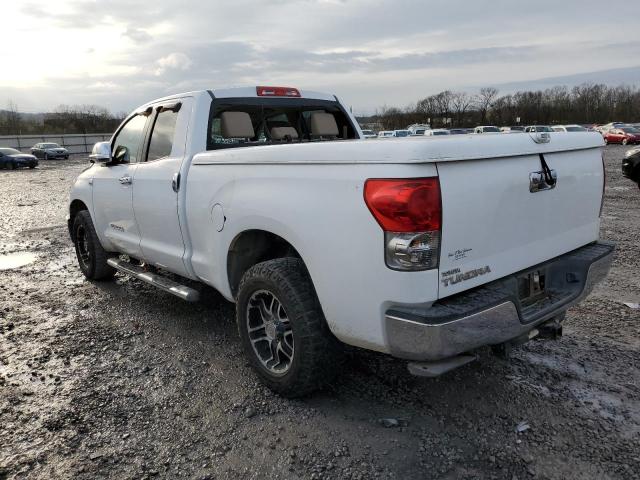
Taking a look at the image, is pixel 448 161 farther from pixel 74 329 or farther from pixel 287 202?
pixel 74 329

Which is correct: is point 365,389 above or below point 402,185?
below

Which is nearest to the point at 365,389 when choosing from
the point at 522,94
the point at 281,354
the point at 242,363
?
the point at 281,354

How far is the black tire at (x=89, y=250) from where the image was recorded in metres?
6.03

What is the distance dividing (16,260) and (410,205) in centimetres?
717

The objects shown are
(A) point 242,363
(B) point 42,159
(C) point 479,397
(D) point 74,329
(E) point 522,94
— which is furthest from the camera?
(E) point 522,94

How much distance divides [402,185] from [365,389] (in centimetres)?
165

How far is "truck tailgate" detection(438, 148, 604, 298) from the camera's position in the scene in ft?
8.47

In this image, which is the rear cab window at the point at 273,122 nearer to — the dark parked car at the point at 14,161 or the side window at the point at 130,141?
the side window at the point at 130,141

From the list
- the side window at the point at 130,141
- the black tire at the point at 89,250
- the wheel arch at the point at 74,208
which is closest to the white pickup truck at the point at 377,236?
the side window at the point at 130,141

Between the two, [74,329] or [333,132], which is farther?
Answer: [333,132]

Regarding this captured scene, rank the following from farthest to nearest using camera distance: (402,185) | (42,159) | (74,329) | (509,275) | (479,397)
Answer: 1. (42,159)
2. (74,329)
3. (479,397)
4. (509,275)
5. (402,185)

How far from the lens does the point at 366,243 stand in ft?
8.59

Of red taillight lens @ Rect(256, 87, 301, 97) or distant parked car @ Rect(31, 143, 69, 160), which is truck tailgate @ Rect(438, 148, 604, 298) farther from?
distant parked car @ Rect(31, 143, 69, 160)

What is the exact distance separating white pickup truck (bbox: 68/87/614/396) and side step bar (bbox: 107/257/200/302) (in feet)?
0.11
